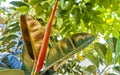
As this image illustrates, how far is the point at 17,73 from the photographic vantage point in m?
0.45

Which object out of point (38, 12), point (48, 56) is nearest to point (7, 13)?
point (38, 12)

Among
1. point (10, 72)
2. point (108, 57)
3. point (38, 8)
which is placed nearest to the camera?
point (10, 72)

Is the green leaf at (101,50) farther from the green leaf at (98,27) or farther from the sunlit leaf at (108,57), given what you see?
the green leaf at (98,27)

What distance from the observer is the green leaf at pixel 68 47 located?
1.67ft

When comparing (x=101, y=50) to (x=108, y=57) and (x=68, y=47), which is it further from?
(x=68, y=47)

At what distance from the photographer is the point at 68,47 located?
516 mm

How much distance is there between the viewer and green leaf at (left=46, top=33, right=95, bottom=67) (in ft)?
1.67

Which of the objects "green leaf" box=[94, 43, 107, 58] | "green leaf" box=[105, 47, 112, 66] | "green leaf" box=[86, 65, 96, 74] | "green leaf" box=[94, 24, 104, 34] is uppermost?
"green leaf" box=[94, 24, 104, 34]

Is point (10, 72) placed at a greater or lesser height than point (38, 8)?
lesser

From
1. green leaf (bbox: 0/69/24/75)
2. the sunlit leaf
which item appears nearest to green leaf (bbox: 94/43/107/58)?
the sunlit leaf

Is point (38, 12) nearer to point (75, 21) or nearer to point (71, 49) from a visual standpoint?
point (75, 21)

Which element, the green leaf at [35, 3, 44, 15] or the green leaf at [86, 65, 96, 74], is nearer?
the green leaf at [86, 65, 96, 74]

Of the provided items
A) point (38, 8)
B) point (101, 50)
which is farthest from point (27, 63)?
point (38, 8)

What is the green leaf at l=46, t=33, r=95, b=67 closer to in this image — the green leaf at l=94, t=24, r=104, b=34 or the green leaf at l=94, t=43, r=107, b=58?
the green leaf at l=94, t=43, r=107, b=58
